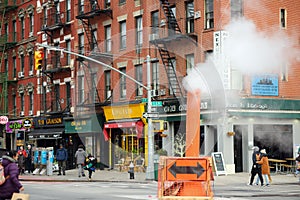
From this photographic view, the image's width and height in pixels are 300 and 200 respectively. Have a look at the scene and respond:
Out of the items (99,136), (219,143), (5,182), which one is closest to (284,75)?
(219,143)

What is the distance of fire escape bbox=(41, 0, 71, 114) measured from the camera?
47.1 m

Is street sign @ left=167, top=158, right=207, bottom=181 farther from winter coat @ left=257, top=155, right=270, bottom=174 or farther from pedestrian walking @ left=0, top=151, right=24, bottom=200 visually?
winter coat @ left=257, top=155, right=270, bottom=174

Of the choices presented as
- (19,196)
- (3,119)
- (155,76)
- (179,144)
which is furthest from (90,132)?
(19,196)

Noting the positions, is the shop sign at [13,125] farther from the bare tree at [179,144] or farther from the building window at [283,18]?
the building window at [283,18]

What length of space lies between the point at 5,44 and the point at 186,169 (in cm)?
4272

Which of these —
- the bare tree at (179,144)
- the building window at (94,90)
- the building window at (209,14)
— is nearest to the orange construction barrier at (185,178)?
the building window at (209,14)

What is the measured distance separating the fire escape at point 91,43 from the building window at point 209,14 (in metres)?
9.22

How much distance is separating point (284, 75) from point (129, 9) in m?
11.4

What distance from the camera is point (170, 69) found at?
3609 centimetres

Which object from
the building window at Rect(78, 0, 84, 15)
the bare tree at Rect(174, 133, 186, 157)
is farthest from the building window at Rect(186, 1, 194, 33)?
the building window at Rect(78, 0, 84, 15)

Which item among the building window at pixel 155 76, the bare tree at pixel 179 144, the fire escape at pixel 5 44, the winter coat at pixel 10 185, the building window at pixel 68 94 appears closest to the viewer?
the winter coat at pixel 10 185

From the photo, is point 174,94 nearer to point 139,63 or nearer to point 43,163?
point 139,63

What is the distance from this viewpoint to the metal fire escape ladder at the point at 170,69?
35312mm

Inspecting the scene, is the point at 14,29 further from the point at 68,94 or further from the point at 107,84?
the point at 107,84
